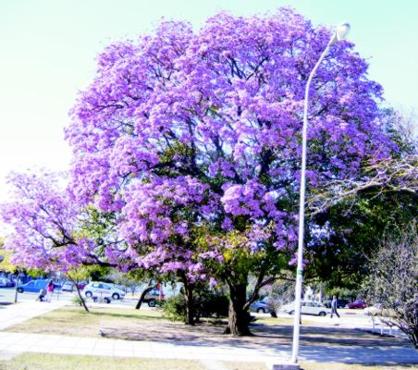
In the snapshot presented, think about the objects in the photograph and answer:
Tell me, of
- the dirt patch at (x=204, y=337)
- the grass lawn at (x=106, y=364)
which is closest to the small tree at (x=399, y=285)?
the grass lawn at (x=106, y=364)

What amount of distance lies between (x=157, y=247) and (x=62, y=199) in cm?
568

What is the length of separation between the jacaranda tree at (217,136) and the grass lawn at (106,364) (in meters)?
3.72

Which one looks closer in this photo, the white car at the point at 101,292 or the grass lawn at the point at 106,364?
the grass lawn at the point at 106,364

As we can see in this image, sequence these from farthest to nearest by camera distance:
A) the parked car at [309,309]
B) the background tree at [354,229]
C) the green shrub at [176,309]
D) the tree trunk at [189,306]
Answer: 1. the parked car at [309,309]
2. the green shrub at [176,309]
3. the tree trunk at [189,306]
4. the background tree at [354,229]

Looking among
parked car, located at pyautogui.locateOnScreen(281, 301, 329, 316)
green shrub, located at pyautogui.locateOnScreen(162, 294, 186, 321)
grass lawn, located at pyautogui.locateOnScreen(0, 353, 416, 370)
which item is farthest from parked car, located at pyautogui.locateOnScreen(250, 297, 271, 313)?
grass lawn, located at pyautogui.locateOnScreen(0, 353, 416, 370)

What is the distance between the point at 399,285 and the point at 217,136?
8.55 meters

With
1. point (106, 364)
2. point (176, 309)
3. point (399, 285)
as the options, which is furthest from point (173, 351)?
point (176, 309)

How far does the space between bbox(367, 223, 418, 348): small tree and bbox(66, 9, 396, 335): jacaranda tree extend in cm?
340

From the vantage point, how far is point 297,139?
18.7 metres

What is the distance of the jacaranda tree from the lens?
1782cm

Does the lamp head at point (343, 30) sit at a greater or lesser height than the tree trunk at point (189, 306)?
greater

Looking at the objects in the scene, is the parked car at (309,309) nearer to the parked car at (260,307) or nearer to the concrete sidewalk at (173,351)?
the parked car at (260,307)

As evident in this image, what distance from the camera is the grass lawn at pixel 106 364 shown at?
481 inches

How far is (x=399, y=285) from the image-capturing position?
44.9 ft
